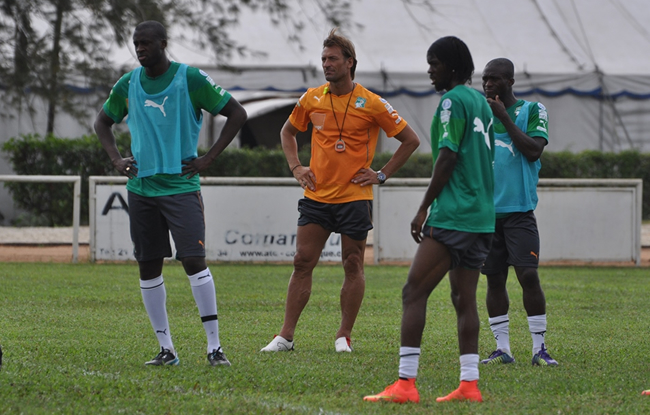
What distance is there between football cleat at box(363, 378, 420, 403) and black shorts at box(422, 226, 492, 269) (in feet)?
2.07

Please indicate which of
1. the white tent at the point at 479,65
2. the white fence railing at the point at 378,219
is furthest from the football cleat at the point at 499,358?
the white tent at the point at 479,65

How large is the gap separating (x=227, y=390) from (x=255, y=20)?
64.9 feet

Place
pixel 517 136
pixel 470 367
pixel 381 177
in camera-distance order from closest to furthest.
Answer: pixel 470 367
pixel 517 136
pixel 381 177

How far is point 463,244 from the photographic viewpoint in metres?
4.57

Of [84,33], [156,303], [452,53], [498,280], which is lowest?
[156,303]

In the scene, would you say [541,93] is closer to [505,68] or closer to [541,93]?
[541,93]

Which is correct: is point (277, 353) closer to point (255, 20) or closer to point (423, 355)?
point (423, 355)

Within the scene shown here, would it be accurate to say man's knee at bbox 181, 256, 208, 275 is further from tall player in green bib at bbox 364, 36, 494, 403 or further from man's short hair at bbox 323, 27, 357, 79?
man's short hair at bbox 323, 27, 357, 79

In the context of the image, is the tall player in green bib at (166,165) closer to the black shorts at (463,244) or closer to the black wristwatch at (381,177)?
the black wristwatch at (381,177)

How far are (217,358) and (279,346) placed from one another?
2.78ft

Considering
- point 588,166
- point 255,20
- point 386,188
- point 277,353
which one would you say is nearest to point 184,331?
point 277,353

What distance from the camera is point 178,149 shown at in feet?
18.0

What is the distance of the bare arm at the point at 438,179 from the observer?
4.50m

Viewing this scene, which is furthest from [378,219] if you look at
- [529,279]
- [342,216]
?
[529,279]
